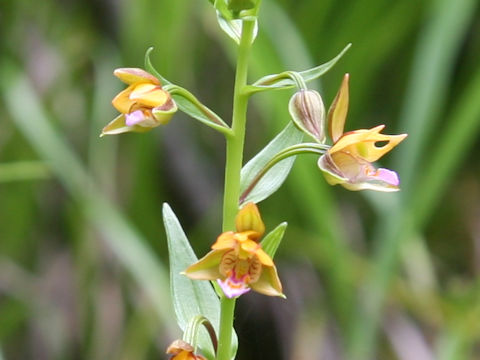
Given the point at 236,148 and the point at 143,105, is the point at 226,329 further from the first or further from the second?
the point at 143,105

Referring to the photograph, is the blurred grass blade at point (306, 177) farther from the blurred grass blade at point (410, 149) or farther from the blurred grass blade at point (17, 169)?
the blurred grass blade at point (17, 169)

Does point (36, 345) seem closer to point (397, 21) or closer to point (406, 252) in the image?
point (406, 252)

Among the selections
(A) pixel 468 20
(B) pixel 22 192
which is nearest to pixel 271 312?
(B) pixel 22 192

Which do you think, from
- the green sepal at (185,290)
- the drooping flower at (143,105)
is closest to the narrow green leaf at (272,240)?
the green sepal at (185,290)

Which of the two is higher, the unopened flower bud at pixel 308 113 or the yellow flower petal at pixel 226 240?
the unopened flower bud at pixel 308 113

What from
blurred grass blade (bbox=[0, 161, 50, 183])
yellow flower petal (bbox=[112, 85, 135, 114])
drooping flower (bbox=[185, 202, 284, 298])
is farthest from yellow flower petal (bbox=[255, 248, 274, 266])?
blurred grass blade (bbox=[0, 161, 50, 183])

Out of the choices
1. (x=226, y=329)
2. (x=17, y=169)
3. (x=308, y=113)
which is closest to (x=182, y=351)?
(x=226, y=329)
